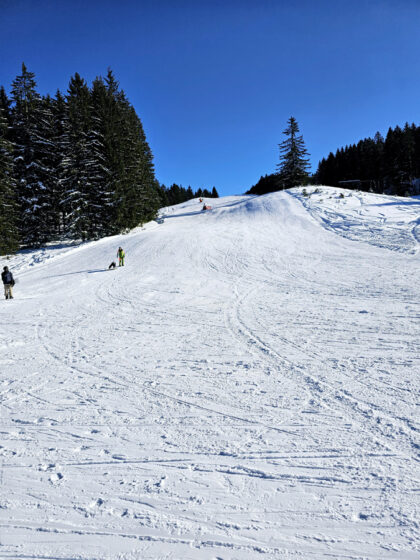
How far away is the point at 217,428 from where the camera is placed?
3451mm

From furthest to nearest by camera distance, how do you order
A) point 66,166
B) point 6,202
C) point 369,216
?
point 66,166, point 6,202, point 369,216

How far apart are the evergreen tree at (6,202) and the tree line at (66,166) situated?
237 mm

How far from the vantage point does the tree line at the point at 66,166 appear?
2566 centimetres

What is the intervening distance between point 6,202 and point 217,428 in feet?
91.3

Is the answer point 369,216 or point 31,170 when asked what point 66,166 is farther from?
point 369,216

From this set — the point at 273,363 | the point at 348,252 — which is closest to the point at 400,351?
the point at 273,363

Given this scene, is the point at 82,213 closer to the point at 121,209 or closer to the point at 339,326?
the point at 121,209

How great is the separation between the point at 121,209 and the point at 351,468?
27.1 meters

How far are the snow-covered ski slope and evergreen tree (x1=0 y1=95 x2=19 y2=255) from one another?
55.6 feet

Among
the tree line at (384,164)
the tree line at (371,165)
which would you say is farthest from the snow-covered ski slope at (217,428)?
the tree line at (384,164)

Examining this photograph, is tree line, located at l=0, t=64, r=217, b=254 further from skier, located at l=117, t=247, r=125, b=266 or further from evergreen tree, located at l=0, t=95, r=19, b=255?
A: skier, located at l=117, t=247, r=125, b=266

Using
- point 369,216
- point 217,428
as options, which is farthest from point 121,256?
point 369,216

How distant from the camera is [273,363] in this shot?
514 centimetres

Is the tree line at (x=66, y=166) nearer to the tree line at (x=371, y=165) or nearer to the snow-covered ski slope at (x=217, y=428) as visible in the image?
the snow-covered ski slope at (x=217, y=428)
